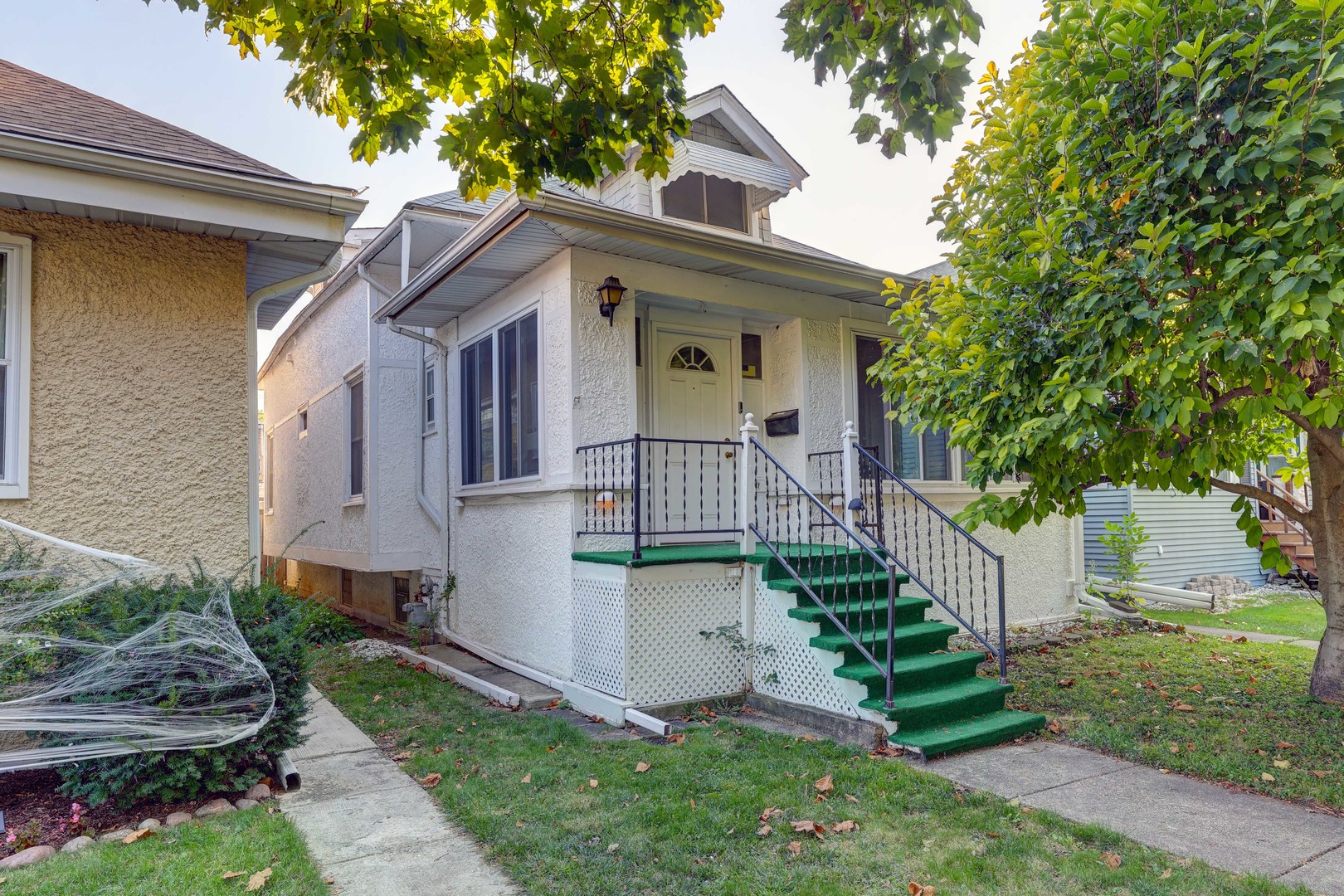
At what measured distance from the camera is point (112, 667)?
3.71 m

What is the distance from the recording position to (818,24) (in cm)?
403

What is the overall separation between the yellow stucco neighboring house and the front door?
3.17 m

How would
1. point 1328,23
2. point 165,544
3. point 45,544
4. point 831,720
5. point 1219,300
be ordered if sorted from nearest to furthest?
point 1328,23, point 1219,300, point 45,544, point 165,544, point 831,720

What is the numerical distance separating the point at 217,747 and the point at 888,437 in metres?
6.37

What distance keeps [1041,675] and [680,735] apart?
348cm

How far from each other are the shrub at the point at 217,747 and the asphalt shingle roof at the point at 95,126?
7.89 ft

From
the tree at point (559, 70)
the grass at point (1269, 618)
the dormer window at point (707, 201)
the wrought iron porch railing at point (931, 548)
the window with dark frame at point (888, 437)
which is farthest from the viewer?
the grass at point (1269, 618)

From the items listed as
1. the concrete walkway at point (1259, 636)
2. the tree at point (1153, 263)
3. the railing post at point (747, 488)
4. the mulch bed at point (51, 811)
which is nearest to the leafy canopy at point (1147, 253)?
the tree at point (1153, 263)

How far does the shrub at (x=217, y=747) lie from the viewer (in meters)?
3.79

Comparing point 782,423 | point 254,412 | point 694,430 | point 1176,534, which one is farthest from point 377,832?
point 1176,534

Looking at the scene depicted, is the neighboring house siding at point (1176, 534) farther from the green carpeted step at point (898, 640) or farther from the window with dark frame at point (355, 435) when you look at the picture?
the window with dark frame at point (355, 435)

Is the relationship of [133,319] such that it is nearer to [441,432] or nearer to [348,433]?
[441,432]

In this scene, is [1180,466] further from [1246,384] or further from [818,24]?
[818,24]

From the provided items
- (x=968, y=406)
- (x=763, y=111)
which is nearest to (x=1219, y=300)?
(x=968, y=406)
